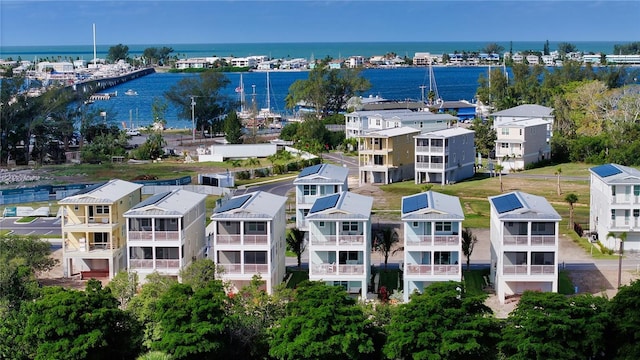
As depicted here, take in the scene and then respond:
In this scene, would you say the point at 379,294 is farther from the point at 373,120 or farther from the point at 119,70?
the point at 119,70

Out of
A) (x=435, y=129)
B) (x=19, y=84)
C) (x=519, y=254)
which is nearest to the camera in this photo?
(x=519, y=254)

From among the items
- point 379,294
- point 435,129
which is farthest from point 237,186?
point 379,294

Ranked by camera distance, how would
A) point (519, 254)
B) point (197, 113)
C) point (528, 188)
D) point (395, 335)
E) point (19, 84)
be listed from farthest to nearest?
point (197, 113) → point (19, 84) → point (528, 188) → point (519, 254) → point (395, 335)

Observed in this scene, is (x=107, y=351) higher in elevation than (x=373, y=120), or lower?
lower

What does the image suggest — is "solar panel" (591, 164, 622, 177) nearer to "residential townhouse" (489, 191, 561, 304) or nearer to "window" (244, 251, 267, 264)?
"residential townhouse" (489, 191, 561, 304)

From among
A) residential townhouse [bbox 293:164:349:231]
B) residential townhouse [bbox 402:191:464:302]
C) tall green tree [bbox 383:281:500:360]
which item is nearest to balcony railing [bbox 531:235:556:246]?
residential townhouse [bbox 402:191:464:302]

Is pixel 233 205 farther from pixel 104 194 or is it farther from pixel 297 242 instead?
pixel 104 194

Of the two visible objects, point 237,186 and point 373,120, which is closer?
point 237,186
